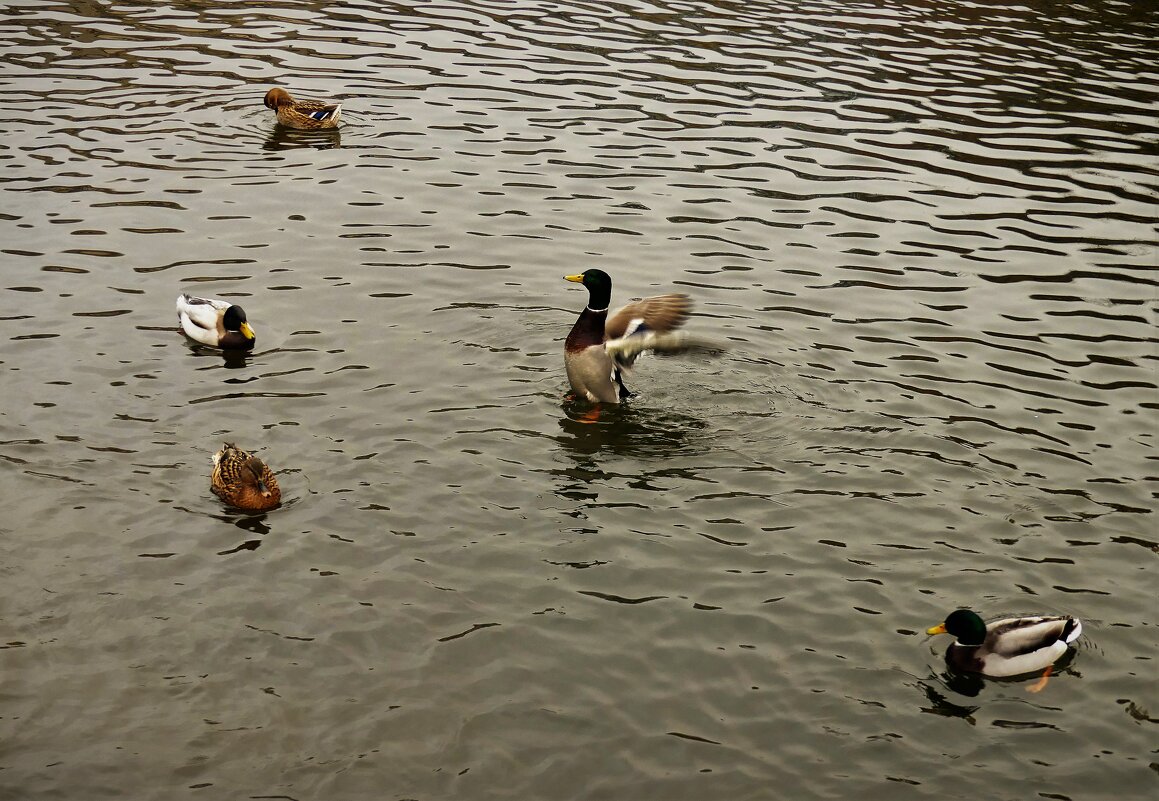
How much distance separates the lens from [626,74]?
21922 millimetres

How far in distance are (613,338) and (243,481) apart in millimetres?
4139

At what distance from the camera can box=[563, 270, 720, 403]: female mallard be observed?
41.0ft

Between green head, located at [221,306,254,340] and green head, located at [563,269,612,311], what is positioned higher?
green head, located at [563,269,612,311]

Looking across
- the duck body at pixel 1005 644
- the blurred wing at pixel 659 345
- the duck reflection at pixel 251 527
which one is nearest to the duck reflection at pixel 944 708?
the duck body at pixel 1005 644

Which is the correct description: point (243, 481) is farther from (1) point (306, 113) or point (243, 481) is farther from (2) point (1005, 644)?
(1) point (306, 113)

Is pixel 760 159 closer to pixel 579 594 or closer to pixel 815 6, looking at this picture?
pixel 815 6

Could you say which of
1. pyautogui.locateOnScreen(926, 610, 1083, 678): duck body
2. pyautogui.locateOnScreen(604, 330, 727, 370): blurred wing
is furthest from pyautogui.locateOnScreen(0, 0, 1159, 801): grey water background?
pyautogui.locateOnScreen(604, 330, 727, 370): blurred wing

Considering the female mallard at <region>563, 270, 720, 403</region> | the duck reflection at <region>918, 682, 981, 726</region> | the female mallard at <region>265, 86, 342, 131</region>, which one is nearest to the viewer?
the duck reflection at <region>918, 682, 981, 726</region>

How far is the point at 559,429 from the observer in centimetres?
1234

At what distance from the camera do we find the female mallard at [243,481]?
10273 millimetres

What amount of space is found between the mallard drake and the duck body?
764 cm

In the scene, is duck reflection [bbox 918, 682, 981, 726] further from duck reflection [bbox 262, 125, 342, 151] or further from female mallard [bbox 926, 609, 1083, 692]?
duck reflection [bbox 262, 125, 342, 151]

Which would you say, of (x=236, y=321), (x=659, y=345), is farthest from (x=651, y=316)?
(x=236, y=321)

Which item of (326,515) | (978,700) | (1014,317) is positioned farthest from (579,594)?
(1014,317)
